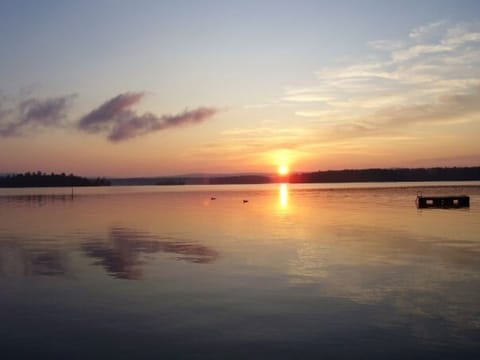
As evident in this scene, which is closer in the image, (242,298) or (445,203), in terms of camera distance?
(242,298)

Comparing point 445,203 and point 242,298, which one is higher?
point 445,203

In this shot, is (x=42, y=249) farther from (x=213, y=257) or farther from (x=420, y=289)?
(x=420, y=289)

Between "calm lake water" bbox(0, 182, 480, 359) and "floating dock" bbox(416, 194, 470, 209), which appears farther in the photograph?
"floating dock" bbox(416, 194, 470, 209)

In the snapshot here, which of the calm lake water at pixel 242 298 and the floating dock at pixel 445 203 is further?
the floating dock at pixel 445 203

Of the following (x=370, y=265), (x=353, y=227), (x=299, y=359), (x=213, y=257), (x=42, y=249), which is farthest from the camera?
(x=353, y=227)

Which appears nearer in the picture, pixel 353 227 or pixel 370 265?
pixel 370 265

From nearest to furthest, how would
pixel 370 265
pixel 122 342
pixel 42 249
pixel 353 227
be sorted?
1. pixel 122 342
2. pixel 370 265
3. pixel 42 249
4. pixel 353 227

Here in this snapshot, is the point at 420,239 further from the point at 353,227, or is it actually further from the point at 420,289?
the point at 420,289

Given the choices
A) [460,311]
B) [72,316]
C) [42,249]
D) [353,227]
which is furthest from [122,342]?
[353,227]

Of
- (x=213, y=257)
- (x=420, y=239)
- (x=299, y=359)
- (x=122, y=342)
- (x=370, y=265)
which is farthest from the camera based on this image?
(x=420, y=239)

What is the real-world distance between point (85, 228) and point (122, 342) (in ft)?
91.3

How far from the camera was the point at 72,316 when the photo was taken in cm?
1270

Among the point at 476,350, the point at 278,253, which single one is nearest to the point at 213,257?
the point at 278,253

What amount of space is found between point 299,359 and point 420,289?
729 cm
